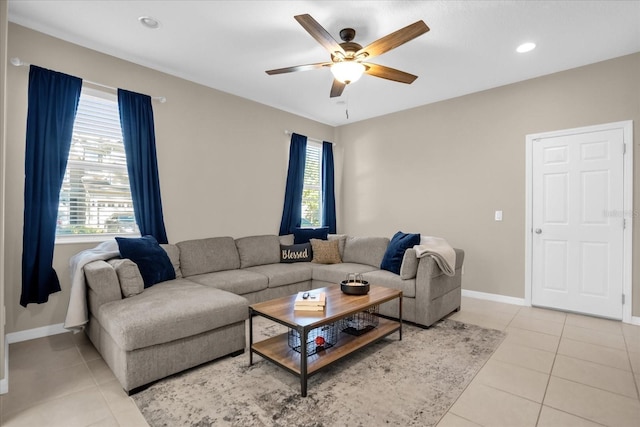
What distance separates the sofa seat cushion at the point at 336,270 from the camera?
3859mm

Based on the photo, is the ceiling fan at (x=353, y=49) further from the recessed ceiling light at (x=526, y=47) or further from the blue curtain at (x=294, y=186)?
the blue curtain at (x=294, y=186)

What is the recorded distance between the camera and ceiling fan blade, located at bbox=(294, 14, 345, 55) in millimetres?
2111

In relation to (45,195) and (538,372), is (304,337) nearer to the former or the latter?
(538,372)

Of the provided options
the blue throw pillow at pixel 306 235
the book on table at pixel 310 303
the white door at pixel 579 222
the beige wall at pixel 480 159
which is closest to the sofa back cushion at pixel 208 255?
the blue throw pillow at pixel 306 235

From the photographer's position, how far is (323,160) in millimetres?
5762

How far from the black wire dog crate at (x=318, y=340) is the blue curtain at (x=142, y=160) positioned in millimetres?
2014

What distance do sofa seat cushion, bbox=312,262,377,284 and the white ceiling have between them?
91.6 inches

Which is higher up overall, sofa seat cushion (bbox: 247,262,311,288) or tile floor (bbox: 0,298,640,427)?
sofa seat cushion (bbox: 247,262,311,288)

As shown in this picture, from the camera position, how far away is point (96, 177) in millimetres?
3271

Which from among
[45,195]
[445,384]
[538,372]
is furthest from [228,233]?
[538,372]

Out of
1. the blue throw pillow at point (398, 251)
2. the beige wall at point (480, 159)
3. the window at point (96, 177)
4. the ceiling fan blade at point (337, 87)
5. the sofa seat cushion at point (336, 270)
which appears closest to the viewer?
the ceiling fan blade at point (337, 87)

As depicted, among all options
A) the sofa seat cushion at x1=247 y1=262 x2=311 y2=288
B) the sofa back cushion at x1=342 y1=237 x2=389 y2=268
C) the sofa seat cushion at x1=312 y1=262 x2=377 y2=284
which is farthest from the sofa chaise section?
the sofa back cushion at x1=342 y1=237 x2=389 y2=268

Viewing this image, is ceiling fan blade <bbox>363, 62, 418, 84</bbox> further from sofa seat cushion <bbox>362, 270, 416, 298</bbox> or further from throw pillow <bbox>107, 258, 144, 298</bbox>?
throw pillow <bbox>107, 258, 144, 298</bbox>

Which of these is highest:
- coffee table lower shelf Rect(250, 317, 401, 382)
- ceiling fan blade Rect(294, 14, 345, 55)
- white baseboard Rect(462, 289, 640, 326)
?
ceiling fan blade Rect(294, 14, 345, 55)
